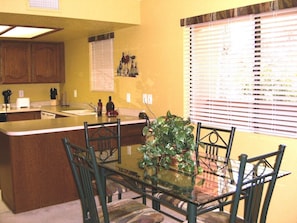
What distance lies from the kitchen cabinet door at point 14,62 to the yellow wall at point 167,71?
4.85 feet

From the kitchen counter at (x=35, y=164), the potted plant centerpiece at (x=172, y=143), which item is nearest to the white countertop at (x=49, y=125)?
the kitchen counter at (x=35, y=164)

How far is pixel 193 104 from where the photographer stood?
147 inches

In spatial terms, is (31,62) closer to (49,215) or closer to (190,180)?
(49,215)

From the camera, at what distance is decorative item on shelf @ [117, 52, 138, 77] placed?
14.8 feet

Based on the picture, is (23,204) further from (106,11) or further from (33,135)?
(106,11)

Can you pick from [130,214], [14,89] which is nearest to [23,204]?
[130,214]

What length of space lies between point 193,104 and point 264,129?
914 millimetres

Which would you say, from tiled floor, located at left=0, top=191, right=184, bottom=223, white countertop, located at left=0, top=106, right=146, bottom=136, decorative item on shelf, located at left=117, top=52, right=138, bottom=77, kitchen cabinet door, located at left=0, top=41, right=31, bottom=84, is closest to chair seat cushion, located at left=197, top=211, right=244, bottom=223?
tiled floor, located at left=0, top=191, right=184, bottom=223

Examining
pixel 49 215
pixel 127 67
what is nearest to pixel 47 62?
pixel 127 67

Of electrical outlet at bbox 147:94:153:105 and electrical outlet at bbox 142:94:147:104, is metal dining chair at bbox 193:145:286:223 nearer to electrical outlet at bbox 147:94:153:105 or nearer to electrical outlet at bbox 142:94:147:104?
electrical outlet at bbox 147:94:153:105

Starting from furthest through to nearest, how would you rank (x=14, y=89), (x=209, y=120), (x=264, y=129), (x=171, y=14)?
(x=14, y=89), (x=171, y=14), (x=209, y=120), (x=264, y=129)

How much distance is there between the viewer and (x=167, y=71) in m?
3.98

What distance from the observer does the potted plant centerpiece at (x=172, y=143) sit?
2.30 metres

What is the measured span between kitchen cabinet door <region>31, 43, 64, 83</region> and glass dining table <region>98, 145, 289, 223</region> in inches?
149
